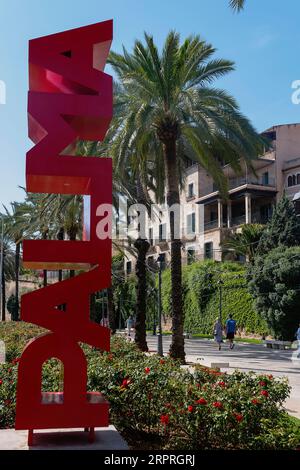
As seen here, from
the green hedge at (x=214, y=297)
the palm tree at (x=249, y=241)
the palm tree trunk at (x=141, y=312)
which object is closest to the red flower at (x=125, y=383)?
the palm tree trunk at (x=141, y=312)

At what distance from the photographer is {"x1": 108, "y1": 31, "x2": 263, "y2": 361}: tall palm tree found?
1611 centimetres

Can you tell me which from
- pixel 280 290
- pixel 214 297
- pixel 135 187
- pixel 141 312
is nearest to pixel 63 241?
pixel 141 312

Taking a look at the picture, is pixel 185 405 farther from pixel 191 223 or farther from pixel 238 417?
pixel 191 223

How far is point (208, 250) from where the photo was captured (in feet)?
150

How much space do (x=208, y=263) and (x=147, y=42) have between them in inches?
1006

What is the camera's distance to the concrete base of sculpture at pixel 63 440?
6359 mm

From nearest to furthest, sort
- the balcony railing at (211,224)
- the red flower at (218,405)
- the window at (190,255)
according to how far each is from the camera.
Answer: the red flower at (218,405) → the window at (190,255) → the balcony railing at (211,224)

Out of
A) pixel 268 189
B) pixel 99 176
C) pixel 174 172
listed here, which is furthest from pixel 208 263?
pixel 99 176

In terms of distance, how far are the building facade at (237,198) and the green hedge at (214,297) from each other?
2.73 meters

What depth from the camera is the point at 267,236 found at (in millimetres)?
33281

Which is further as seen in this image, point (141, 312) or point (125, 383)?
point (141, 312)

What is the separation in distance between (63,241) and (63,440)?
2.35 meters

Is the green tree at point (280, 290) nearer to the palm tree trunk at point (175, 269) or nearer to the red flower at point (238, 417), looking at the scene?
the palm tree trunk at point (175, 269)

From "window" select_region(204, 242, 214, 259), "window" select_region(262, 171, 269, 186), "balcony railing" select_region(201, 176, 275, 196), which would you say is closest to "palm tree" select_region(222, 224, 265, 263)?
"balcony railing" select_region(201, 176, 275, 196)
